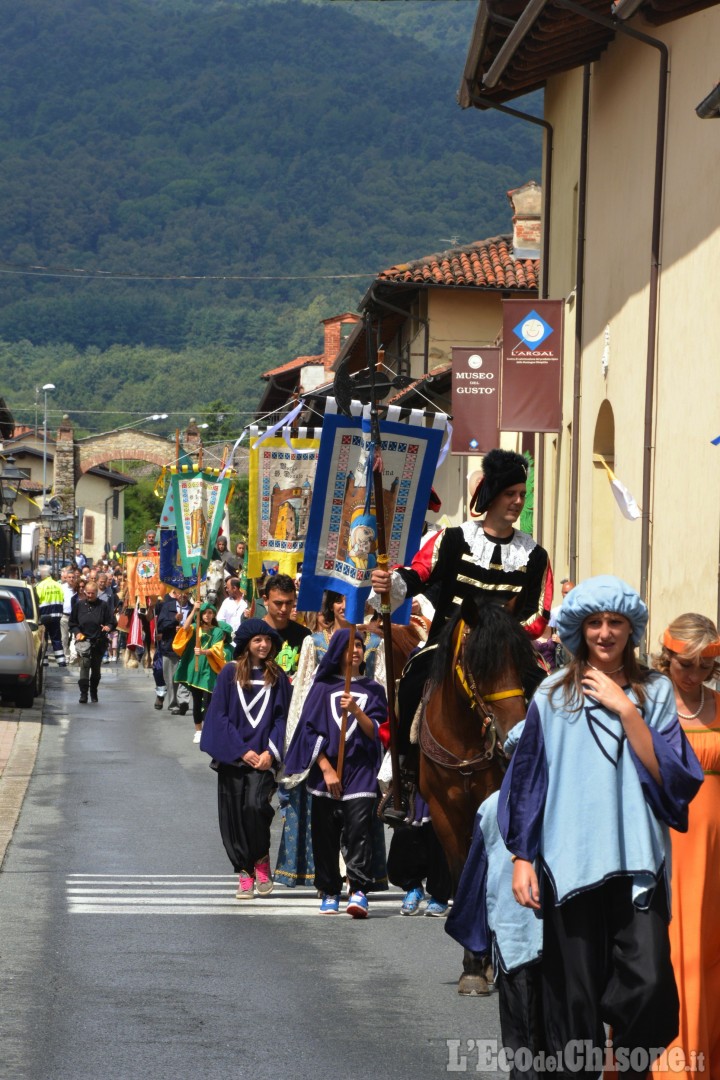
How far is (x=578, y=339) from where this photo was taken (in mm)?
21781

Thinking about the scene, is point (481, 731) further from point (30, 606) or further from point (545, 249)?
point (30, 606)

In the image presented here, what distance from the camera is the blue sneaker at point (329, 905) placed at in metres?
10.6

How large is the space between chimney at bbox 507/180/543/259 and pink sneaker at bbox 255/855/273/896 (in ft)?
75.0

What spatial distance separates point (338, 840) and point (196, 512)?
51.6 ft

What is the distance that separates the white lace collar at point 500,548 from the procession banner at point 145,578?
32042 mm

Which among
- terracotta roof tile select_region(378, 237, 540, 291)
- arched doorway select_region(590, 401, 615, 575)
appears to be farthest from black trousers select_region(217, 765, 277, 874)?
terracotta roof tile select_region(378, 237, 540, 291)

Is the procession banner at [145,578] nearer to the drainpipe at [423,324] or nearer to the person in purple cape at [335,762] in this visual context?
the drainpipe at [423,324]

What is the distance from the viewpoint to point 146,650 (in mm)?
41688

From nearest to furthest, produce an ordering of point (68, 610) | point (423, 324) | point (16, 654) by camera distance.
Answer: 1. point (16, 654)
2. point (423, 324)
3. point (68, 610)

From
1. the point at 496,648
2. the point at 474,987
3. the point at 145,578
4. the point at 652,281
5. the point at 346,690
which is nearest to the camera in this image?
the point at 496,648

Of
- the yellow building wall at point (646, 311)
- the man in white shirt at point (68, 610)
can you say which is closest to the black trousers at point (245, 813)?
the yellow building wall at point (646, 311)

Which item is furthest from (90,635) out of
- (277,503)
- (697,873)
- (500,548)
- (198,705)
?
(697,873)

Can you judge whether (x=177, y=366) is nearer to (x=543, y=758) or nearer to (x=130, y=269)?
(x=130, y=269)

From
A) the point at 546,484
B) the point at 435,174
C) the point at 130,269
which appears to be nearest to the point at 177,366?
the point at 130,269
